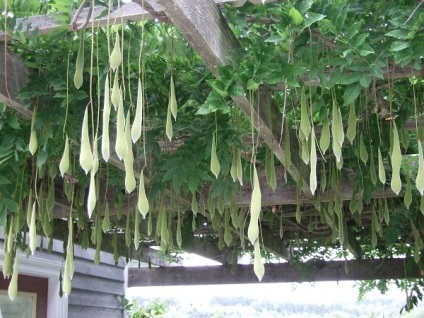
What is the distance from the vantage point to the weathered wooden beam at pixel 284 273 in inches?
214

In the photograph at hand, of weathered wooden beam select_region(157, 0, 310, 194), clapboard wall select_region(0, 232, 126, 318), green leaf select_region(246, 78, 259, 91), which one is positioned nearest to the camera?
weathered wooden beam select_region(157, 0, 310, 194)

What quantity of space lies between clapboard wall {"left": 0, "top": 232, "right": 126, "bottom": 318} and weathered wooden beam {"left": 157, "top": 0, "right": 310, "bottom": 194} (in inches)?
104

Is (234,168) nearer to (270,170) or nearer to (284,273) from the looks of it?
(270,170)

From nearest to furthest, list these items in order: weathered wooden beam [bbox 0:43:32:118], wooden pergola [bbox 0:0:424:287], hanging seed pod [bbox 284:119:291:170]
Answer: wooden pergola [bbox 0:0:424:287]
weathered wooden beam [bbox 0:43:32:118]
hanging seed pod [bbox 284:119:291:170]

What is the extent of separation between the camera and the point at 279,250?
Answer: 525 centimetres

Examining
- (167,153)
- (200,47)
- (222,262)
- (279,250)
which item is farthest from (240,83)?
(222,262)

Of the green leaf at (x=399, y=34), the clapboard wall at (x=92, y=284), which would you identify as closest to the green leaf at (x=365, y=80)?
the green leaf at (x=399, y=34)

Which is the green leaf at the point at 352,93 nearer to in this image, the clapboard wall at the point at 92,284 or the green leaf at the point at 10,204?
the green leaf at the point at 10,204

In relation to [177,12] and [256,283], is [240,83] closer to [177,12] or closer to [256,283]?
[177,12]

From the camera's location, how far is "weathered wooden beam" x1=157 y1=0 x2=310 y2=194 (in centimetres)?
151

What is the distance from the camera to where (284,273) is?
19.3 ft

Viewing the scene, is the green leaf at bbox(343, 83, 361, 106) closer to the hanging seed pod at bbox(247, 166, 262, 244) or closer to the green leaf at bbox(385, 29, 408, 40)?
the green leaf at bbox(385, 29, 408, 40)

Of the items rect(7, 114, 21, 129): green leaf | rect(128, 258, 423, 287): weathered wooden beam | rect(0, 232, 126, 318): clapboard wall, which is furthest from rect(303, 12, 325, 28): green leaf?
rect(128, 258, 423, 287): weathered wooden beam

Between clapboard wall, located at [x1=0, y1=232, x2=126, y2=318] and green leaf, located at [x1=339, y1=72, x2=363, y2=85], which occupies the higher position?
green leaf, located at [x1=339, y1=72, x2=363, y2=85]
